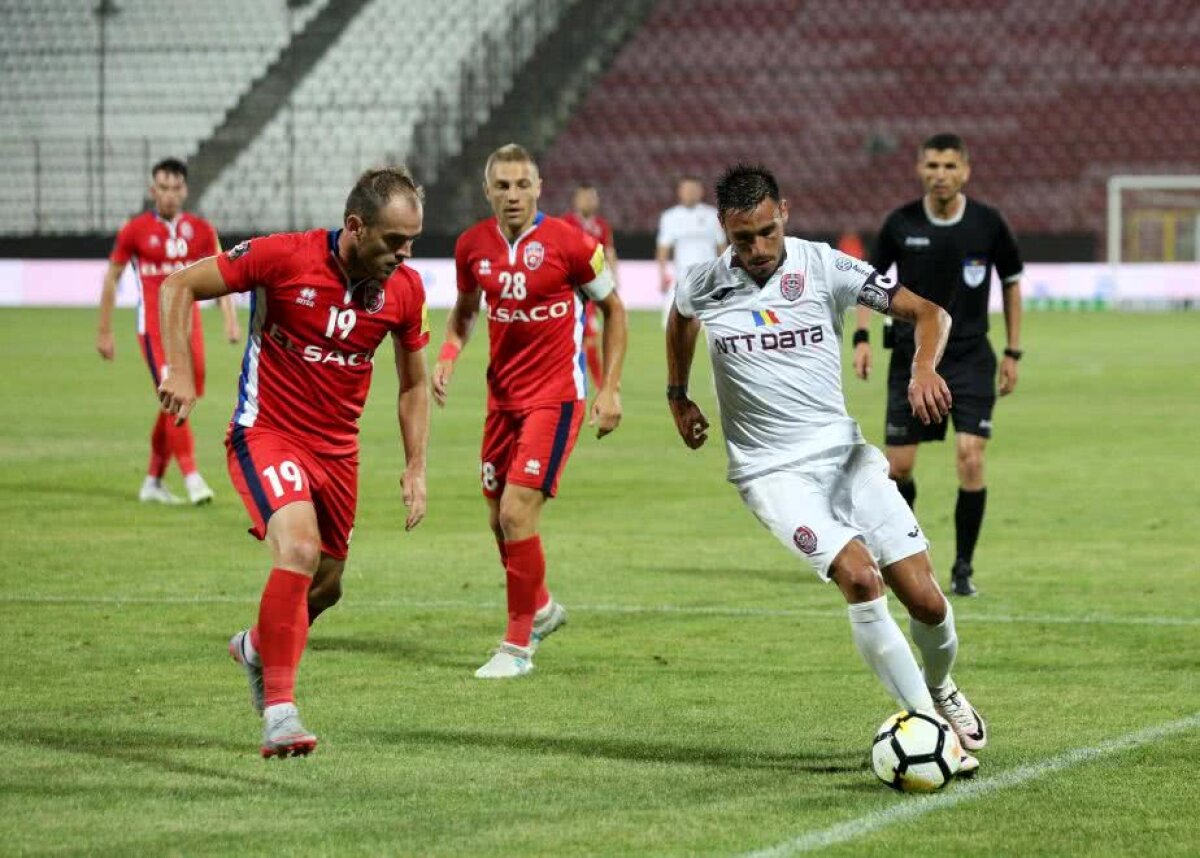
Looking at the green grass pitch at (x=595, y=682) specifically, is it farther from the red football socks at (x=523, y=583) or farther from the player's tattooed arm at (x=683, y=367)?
the player's tattooed arm at (x=683, y=367)

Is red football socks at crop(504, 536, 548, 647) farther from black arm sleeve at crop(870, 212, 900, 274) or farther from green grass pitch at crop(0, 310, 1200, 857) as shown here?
black arm sleeve at crop(870, 212, 900, 274)

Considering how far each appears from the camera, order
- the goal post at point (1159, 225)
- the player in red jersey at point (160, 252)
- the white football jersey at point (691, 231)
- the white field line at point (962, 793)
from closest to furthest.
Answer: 1. the white field line at point (962, 793)
2. the player in red jersey at point (160, 252)
3. the white football jersey at point (691, 231)
4. the goal post at point (1159, 225)

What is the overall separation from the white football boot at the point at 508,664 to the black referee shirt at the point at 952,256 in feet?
10.4

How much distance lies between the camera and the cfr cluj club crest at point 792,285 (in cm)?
Answer: 709

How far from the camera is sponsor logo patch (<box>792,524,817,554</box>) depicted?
677 centimetres

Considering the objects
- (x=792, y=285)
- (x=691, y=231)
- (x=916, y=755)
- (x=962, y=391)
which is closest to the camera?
(x=916, y=755)

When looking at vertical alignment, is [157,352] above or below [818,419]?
below

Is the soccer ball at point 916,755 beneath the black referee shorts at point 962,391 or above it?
beneath

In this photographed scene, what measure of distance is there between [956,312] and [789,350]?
406 cm

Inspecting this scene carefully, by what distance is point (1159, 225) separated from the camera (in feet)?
139

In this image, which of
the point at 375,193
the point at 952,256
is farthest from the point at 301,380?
the point at 952,256

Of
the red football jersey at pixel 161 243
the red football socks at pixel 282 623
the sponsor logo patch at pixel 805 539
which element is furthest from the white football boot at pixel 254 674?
the red football jersey at pixel 161 243

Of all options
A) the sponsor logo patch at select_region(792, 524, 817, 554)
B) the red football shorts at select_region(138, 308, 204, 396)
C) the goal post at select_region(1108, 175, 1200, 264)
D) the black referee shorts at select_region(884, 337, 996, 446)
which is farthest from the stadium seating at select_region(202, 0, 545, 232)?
the sponsor logo patch at select_region(792, 524, 817, 554)

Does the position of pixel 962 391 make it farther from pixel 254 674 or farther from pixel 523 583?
pixel 254 674
